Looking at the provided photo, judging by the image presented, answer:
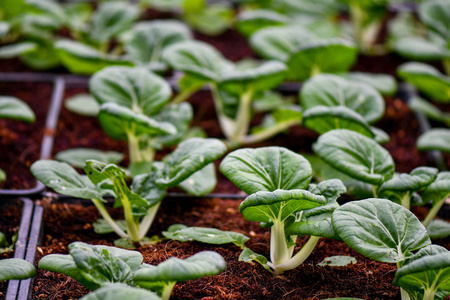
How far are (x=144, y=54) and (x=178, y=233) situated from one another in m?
1.09

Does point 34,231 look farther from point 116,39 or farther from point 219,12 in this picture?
point 219,12

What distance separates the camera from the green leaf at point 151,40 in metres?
2.32

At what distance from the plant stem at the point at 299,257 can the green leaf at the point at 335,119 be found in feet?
1.52

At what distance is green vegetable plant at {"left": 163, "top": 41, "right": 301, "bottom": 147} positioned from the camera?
1.99m

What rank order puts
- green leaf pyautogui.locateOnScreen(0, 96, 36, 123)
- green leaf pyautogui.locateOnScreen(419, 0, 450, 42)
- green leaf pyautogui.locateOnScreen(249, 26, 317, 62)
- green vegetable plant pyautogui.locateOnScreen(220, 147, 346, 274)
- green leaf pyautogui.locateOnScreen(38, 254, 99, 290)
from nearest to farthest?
1. green leaf pyautogui.locateOnScreen(38, 254, 99, 290)
2. green vegetable plant pyautogui.locateOnScreen(220, 147, 346, 274)
3. green leaf pyautogui.locateOnScreen(0, 96, 36, 123)
4. green leaf pyautogui.locateOnScreen(249, 26, 317, 62)
5. green leaf pyautogui.locateOnScreen(419, 0, 450, 42)

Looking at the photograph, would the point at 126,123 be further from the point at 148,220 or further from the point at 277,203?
the point at 277,203

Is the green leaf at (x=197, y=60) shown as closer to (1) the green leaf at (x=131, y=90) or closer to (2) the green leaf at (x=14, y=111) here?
(1) the green leaf at (x=131, y=90)

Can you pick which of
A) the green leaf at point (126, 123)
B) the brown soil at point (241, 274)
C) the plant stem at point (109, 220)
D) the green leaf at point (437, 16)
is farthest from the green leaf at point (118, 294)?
the green leaf at point (437, 16)

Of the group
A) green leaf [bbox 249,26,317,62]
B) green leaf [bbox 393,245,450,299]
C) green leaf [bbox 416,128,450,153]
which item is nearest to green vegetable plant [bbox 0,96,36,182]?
green leaf [bbox 249,26,317,62]

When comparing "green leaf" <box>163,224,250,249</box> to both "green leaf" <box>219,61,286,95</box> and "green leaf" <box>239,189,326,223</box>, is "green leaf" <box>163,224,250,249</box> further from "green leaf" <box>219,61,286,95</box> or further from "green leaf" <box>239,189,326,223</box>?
"green leaf" <box>219,61,286,95</box>

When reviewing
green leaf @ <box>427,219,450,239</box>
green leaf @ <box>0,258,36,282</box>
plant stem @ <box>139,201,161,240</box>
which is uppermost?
green leaf @ <box>0,258,36,282</box>

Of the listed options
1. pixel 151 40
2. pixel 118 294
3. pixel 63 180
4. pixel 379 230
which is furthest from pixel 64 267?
pixel 151 40

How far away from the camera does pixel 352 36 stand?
3008mm

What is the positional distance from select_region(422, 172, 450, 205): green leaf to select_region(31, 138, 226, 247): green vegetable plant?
60 centimetres
